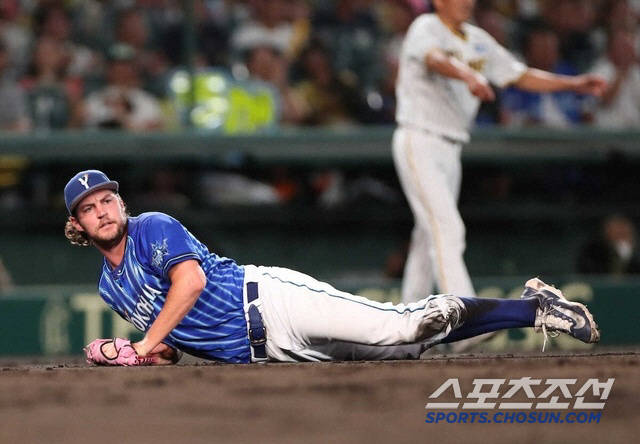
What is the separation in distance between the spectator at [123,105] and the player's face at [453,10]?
3250 millimetres

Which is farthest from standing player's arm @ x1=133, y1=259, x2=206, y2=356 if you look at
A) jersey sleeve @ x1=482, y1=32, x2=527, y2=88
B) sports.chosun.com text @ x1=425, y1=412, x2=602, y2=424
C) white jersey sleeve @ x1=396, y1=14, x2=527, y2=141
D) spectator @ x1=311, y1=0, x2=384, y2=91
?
spectator @ x1=311, y1=0, x2=384, y2=91

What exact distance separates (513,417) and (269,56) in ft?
19.9

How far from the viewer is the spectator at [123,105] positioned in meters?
9.16

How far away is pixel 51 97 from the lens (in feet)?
29.8

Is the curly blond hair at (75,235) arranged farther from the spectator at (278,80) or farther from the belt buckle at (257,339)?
the spectator at (278,80)

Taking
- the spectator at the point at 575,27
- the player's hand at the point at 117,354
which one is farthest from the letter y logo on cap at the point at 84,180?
the spectator at the point at 575,27

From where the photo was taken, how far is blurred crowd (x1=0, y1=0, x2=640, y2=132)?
9227 mm

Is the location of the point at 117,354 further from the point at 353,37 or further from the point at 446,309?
the point at 353,37

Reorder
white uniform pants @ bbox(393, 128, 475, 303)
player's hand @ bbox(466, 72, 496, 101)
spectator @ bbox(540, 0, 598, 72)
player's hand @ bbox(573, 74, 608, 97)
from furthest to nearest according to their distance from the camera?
spectator @ bbox(540, 0, 598, 72) < player's hand @ bbox(573, 74, 608, 97) < white uniform pants @ bbox(393, 128, 475, 303) < player's hand @ bbox(466, 72, 496, 101)

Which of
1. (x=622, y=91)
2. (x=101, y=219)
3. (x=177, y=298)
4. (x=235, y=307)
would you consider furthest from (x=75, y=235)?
(x=622, y=91)

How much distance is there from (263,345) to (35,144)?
433cm

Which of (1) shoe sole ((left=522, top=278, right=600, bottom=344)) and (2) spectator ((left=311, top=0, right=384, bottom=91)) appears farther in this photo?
(2) spectator ((left=311, top=0, right=384, bottom=91))

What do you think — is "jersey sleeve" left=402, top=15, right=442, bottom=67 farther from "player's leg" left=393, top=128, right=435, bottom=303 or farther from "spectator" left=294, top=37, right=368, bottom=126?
"spectator" left=294, top=37, right=368, bottom=126

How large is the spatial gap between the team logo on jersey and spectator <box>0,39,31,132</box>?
4543 millimetres
